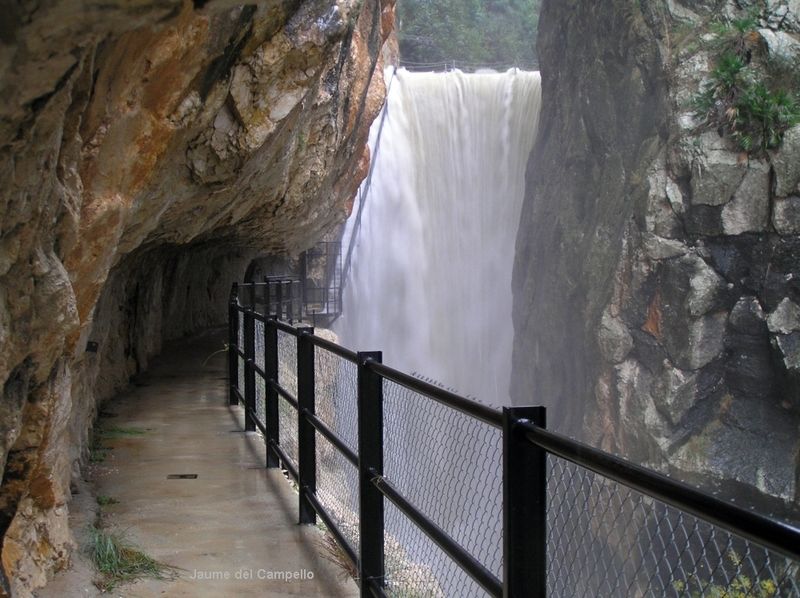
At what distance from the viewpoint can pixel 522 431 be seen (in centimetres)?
222

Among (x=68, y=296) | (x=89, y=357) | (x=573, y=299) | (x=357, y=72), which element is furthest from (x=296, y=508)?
(x=573, y=299)

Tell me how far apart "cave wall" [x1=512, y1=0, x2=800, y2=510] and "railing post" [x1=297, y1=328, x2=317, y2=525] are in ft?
42.2

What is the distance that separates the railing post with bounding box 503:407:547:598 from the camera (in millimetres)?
2227

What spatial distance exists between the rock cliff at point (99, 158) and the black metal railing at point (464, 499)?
3.98ft

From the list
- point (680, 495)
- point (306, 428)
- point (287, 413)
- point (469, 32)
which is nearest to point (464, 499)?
point (306, 428)

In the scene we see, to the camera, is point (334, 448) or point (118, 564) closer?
point (118, 564)

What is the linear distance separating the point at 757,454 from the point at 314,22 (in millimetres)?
13117

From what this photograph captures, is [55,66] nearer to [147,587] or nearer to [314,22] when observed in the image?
[147,587]

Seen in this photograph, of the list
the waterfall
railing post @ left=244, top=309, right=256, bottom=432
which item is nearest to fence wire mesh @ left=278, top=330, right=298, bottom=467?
railing post @ left=244, top=309, right=256, bottom=432

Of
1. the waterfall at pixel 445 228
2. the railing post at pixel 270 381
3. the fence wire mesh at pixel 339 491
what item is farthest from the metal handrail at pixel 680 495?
the waterfall at pixel 445 228

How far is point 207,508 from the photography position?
18.5 ft

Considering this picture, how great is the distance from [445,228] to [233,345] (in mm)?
20230

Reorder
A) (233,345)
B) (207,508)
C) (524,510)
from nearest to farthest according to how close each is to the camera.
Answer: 1. (524,510)
2. (207,508)
3. (233,345)

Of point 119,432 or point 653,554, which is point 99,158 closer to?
point 653,554
